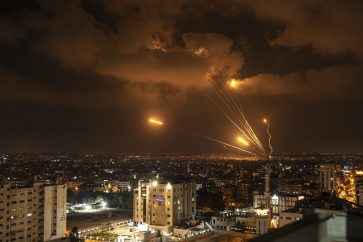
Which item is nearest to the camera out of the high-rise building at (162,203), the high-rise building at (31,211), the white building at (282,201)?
the high-rise building at (31,211)

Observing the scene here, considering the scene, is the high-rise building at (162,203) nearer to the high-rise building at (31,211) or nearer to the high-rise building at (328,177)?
the high-rise building at (31,211)

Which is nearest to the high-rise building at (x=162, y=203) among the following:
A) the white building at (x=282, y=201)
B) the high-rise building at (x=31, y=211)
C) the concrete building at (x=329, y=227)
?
the high-rise building at (x=31, y=211)

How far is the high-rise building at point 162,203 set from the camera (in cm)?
1227

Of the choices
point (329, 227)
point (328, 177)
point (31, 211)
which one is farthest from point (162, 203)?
point (328, 177)

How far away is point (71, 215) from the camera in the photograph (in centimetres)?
1507

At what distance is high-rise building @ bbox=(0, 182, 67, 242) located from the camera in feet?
33.0

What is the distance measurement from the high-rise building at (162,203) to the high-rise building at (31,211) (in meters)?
2.31

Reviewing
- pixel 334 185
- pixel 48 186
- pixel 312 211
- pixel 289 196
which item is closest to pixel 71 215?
pixel 48 186

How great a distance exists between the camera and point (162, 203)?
12.3 metres

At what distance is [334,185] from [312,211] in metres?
19.3

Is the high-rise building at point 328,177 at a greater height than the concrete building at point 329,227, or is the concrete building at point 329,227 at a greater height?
the concrete building at point 329,227

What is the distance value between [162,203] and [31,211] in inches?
138

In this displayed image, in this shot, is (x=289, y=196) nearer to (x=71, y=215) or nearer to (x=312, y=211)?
(x=71, y=215)

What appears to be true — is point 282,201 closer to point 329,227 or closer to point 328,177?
point 328,177
